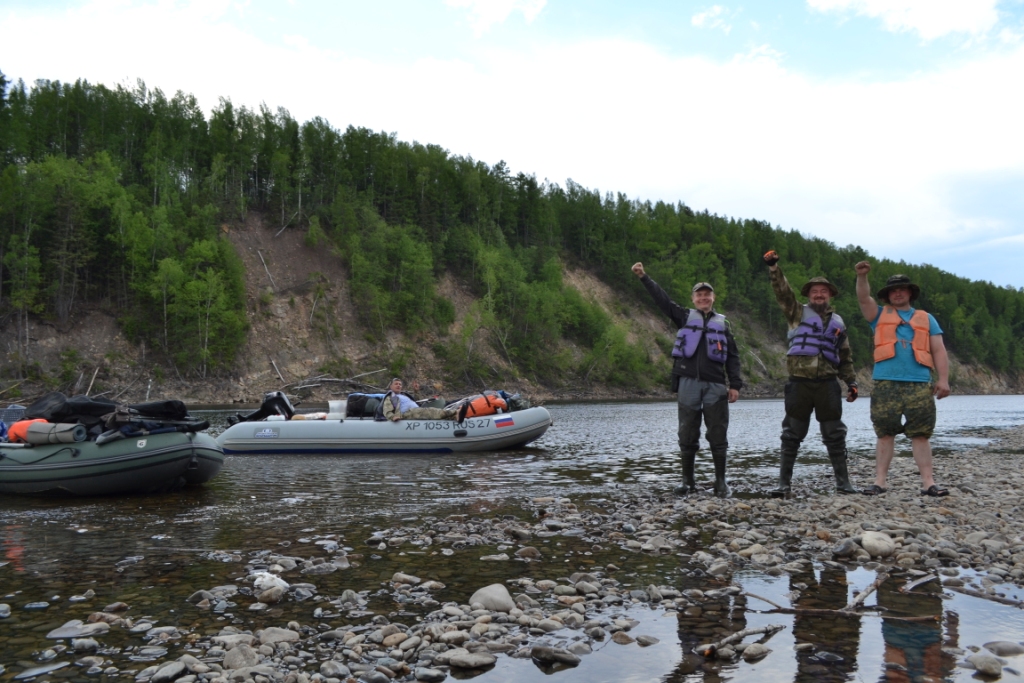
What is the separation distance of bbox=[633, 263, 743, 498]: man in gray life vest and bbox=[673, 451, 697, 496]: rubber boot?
0.04 meters

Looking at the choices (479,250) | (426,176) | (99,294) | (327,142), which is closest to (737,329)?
(479,250)

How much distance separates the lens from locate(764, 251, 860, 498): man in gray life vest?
24.8 ft

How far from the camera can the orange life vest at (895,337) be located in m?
7.25

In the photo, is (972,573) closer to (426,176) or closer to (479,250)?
(479,250)

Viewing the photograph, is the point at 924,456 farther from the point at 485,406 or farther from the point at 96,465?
the point at 96,465

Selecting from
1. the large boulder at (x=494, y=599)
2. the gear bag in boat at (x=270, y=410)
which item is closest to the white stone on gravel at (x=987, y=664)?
the large boulder at (x=494, y=599)

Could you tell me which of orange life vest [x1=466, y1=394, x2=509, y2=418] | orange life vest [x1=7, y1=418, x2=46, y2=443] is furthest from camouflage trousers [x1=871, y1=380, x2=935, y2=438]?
orange life vest [x1=7, y1=418, x2=46, y2=443]

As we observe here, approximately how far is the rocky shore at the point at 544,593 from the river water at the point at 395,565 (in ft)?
0.24

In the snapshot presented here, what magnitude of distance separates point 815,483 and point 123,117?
75192 millimetres

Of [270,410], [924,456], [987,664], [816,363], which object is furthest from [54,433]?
[924,456]

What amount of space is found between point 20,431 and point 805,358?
1004cm

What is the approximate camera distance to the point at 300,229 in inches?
2584

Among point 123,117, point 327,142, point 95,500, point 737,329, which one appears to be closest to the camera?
point 95,500

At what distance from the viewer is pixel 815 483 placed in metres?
9.29
